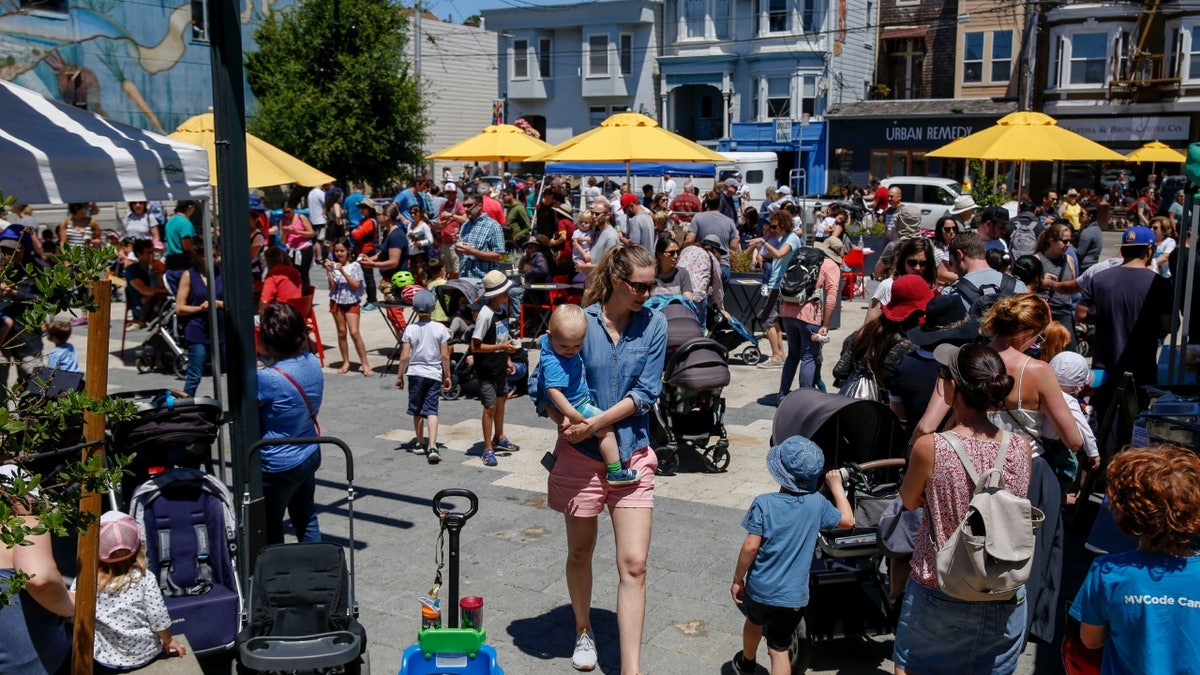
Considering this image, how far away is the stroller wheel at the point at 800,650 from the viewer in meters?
4.77

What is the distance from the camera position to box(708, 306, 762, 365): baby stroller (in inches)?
458

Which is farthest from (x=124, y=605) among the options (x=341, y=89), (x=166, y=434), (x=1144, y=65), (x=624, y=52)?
(x=624, y=52)

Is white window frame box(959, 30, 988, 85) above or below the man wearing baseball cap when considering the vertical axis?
above

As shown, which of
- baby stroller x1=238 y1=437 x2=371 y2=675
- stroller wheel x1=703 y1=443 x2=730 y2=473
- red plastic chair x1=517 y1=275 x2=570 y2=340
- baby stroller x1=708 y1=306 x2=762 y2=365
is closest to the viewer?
baby stroller x1=238 y1=437 x2=371 y2=675

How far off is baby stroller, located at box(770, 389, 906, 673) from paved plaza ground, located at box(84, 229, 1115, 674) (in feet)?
0.90

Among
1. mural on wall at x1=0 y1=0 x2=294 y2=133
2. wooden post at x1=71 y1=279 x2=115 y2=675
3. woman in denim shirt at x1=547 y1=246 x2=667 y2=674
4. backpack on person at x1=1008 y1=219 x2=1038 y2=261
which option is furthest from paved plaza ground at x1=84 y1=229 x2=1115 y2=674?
mural on wall at x1=0 y1=0 x2=294 y2=133

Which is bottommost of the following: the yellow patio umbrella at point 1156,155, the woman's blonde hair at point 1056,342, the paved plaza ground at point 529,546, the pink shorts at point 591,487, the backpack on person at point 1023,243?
the paved plaza ground at point 529,546

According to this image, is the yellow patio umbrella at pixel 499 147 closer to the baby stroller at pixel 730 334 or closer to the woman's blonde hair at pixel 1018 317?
the baby stroller at pixel 730 334

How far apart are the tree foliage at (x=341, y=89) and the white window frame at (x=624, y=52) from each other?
67.7ft

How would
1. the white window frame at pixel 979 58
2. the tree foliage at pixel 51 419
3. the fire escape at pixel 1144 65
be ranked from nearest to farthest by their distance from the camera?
the tree foliage at pixel 51 419, the fire escape at pixel 1144 65, the white window frame at pixel 979 58

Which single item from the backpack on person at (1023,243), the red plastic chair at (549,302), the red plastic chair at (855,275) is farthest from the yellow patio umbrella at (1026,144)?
the red plastic chair at (549,302)

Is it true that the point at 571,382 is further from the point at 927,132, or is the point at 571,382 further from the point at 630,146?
the point at 927,132

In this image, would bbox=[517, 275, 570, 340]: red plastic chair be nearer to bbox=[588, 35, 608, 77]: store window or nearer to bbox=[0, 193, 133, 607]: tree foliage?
bbox=[0, 193, 133, 607]: tree foliage

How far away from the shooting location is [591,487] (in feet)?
15.7
